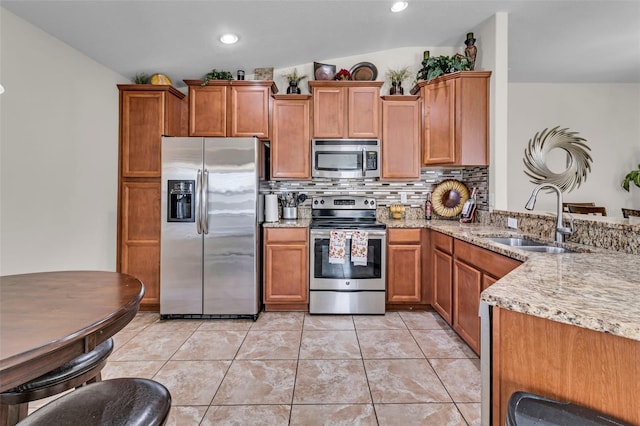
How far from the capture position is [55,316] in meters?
0.96

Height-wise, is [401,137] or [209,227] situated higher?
[401,137]

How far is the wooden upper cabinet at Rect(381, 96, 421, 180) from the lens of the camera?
331cm

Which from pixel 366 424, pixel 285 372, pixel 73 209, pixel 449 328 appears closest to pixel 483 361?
pixel 366 424

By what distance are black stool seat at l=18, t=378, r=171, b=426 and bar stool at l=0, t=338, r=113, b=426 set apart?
0.14 meters

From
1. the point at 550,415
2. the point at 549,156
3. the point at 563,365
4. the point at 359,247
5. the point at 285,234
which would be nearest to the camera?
the point at 550,415

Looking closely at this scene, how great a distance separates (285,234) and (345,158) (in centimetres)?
104

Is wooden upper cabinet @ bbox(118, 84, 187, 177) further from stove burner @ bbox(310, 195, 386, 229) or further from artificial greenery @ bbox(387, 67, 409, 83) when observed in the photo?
artificial greenery @ bbox(387, 67, 409, 83)

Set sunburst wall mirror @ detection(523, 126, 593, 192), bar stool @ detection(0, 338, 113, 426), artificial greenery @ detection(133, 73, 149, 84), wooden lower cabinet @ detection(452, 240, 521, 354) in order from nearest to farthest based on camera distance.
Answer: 1. bar stool @ detection(0, 338, 113, 426)
2. wooden lower cabinet @ detection(452, 240, 521, 354)
3. artificial greenery @ detection(133, 73, 149, 84)
4. sunburst wall mirror @ detection(523, 126, 593, 192)

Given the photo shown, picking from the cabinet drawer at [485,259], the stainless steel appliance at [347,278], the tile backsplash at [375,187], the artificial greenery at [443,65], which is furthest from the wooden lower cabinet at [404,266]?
the artificial greenery at [443,65]

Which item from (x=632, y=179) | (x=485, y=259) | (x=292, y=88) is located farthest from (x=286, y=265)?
(x=632, y=179)

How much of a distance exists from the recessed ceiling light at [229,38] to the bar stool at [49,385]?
106 inches

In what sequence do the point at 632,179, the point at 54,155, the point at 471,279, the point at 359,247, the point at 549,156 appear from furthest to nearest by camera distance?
the point at 549,156, the point at 632,179, the point at 359,247, the point at 54,155, the point at 471,279

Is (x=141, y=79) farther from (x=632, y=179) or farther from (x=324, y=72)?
(x=632, y=179)

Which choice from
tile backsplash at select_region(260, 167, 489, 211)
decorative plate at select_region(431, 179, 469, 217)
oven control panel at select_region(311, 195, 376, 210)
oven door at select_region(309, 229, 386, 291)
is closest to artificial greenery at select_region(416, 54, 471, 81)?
tile backsplash at select_region(260, 167, 489, 211)
